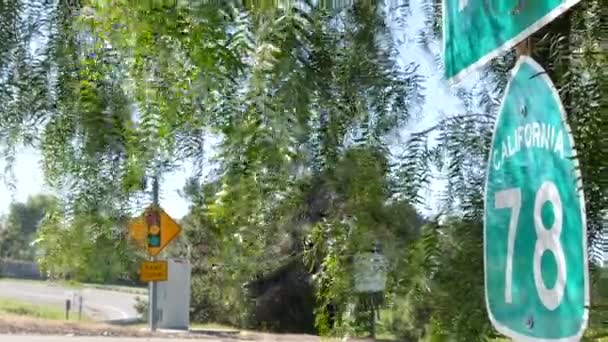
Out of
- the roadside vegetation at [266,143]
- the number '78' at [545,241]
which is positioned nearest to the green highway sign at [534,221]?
the number '78' at [545,241]

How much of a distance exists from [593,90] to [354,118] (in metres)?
0.30

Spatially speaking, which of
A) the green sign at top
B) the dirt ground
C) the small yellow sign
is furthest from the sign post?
the green sign at top

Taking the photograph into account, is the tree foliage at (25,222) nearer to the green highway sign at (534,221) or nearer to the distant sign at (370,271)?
the distant sign at (370,271)

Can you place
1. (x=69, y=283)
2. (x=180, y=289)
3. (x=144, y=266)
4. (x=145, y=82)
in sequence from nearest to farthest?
(x=145, y=82), (x=69, y=283), (x=144, y=266), (x=180, y=289)

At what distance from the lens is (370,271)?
2.40 feet

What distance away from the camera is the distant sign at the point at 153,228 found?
81 centimetres

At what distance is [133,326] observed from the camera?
79.0 inches

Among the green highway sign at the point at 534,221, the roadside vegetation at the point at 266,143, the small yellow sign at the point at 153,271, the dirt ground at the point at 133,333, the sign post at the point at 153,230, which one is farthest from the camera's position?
the dirt ground at the point at 133,333

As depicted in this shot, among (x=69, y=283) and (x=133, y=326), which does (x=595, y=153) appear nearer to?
(x=69, y=283)

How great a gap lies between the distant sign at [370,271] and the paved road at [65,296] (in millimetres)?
363

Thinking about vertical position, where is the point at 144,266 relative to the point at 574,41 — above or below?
below

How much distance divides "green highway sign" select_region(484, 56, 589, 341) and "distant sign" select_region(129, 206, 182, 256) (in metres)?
0.41

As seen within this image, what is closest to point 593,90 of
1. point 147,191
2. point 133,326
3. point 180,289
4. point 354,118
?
point 354,118

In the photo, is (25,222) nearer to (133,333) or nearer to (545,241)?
(545,241)
